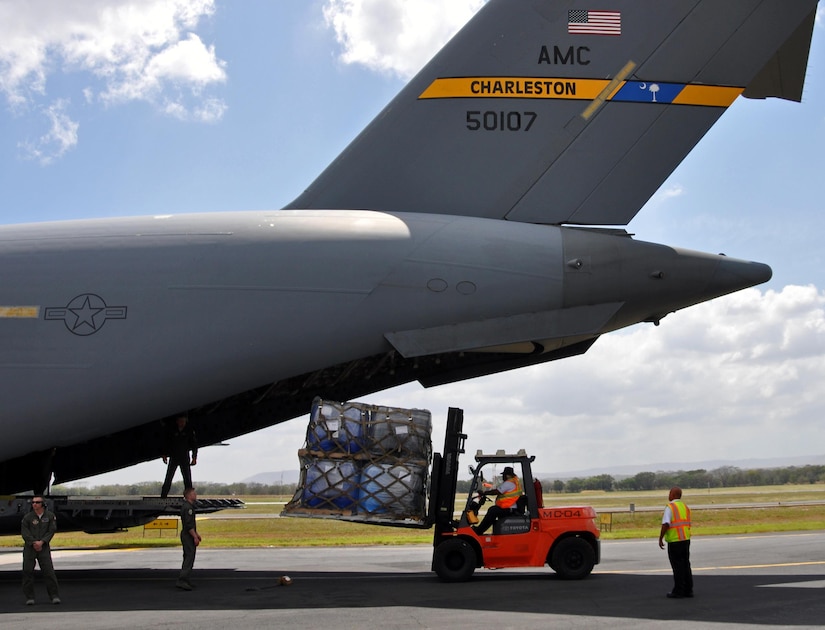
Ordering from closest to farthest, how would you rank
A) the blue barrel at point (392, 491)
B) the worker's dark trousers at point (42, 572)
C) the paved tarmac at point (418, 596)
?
the paved tarmac at point (418, 596) → the worker's dark trousers at point (42, 572) → the blue barrel at point (392, 491)

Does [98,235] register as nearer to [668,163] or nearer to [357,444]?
[357,444]

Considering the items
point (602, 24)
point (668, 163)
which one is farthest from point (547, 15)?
point (668, 163)

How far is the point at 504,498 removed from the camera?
410 inches

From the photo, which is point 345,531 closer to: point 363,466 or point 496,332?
point 363,466

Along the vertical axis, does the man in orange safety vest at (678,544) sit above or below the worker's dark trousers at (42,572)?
above

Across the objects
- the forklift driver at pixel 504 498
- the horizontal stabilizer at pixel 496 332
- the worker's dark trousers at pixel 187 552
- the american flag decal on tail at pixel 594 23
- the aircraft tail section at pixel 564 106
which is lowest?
the worker's dark trousers at pixel 187 552

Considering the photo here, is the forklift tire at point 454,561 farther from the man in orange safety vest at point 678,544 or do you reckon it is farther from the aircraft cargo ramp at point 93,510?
the aircraft cargo ramp at point 93,510

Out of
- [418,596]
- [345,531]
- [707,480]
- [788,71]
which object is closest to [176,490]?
[418,596]

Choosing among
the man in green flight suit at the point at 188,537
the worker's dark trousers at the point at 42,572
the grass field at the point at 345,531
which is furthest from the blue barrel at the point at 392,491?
the grass field at the point at 345,531

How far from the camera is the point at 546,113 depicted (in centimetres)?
1106

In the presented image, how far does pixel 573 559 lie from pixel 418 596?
2.42 metres

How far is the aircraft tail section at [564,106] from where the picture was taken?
35.7 feet

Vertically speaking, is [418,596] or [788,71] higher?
[788,71]

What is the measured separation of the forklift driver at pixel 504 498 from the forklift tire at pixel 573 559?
0.77m
